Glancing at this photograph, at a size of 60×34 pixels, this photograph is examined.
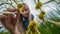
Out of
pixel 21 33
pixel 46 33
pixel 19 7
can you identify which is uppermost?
pixel 19 7

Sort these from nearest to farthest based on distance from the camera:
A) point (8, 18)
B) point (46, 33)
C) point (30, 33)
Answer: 1. point (30, 33)
2. point (8, 18)
3. point (46, 33)

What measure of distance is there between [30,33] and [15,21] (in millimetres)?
182

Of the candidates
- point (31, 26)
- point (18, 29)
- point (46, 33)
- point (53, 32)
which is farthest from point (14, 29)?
point (46, 33)

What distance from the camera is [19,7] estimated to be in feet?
2.27

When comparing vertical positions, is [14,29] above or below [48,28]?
above

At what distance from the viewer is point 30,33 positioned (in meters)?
0.68

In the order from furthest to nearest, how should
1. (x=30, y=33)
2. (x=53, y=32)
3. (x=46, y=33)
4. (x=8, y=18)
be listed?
(x=46, y=33) → (x=53, y=32) → (x=8, y=18) → (x=30, y=33)

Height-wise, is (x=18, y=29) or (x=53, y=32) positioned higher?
(x=18, y=29)

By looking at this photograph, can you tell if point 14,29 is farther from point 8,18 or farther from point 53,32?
point 53,32

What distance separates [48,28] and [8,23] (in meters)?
1.56

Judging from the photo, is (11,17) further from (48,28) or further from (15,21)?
(48,28)

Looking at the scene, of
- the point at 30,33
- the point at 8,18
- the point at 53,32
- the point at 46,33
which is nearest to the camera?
the point at 30,33

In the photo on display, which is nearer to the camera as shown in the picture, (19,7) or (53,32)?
(19,7)

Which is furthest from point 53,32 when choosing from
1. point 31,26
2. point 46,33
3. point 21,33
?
point 31,26
